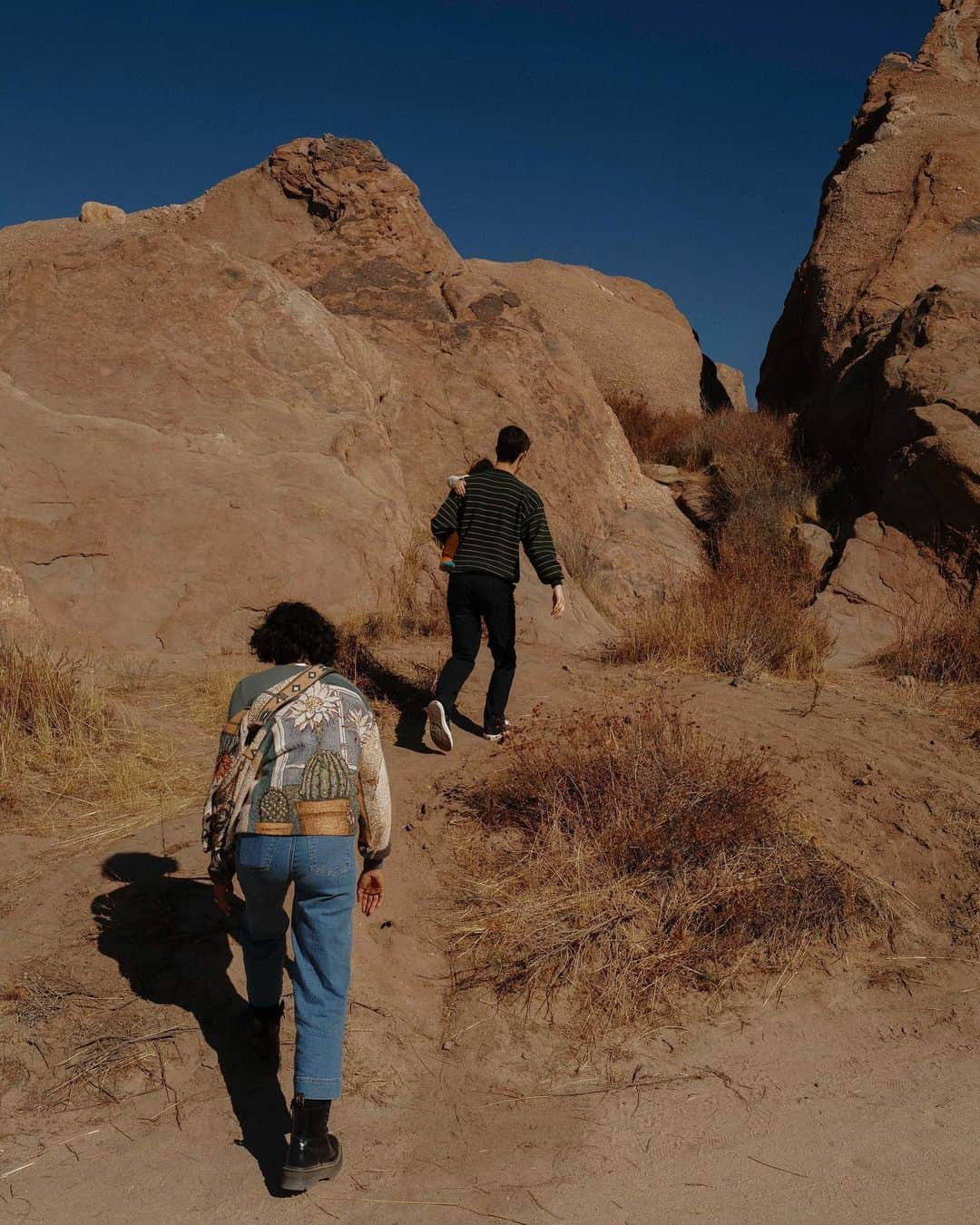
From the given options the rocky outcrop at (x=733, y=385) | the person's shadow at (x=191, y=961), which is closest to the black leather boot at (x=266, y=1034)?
the person's shadow at (x=191, y=961)

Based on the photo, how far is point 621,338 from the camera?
17.9 metres

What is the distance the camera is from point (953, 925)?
13.4ft

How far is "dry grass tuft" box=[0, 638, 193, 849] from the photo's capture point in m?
4.42

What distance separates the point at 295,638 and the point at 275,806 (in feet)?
1.62

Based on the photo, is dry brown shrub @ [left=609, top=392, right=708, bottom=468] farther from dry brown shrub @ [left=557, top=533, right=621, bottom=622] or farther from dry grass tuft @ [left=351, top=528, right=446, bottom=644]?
dry grass tuft @ [left=351, top=528, right=446, bottom=644]

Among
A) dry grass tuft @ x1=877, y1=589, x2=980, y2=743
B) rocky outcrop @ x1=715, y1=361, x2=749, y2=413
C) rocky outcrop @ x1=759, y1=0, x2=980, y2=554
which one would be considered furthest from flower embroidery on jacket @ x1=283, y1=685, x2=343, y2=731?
rocky outcrop @ x1=715, y1=361, x2=749, y2=413

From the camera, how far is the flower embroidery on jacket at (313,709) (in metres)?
2.61

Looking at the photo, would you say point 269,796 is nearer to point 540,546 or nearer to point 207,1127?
point 207,1127

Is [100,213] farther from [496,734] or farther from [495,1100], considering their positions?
[495,1100]

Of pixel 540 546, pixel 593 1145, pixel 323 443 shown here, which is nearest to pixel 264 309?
pixel 323 443

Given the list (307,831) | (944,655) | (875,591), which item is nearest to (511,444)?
(307,831)

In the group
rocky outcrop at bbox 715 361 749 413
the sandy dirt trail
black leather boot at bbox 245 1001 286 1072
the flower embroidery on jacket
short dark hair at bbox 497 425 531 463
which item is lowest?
the sandy dirt trail

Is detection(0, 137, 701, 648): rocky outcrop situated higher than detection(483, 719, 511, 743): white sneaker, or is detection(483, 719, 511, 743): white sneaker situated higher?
detection(0, 137, 701, 648): rocky outcrop

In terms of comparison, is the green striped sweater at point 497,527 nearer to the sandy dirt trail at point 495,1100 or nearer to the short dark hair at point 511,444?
the short dark hair at point 511,444
